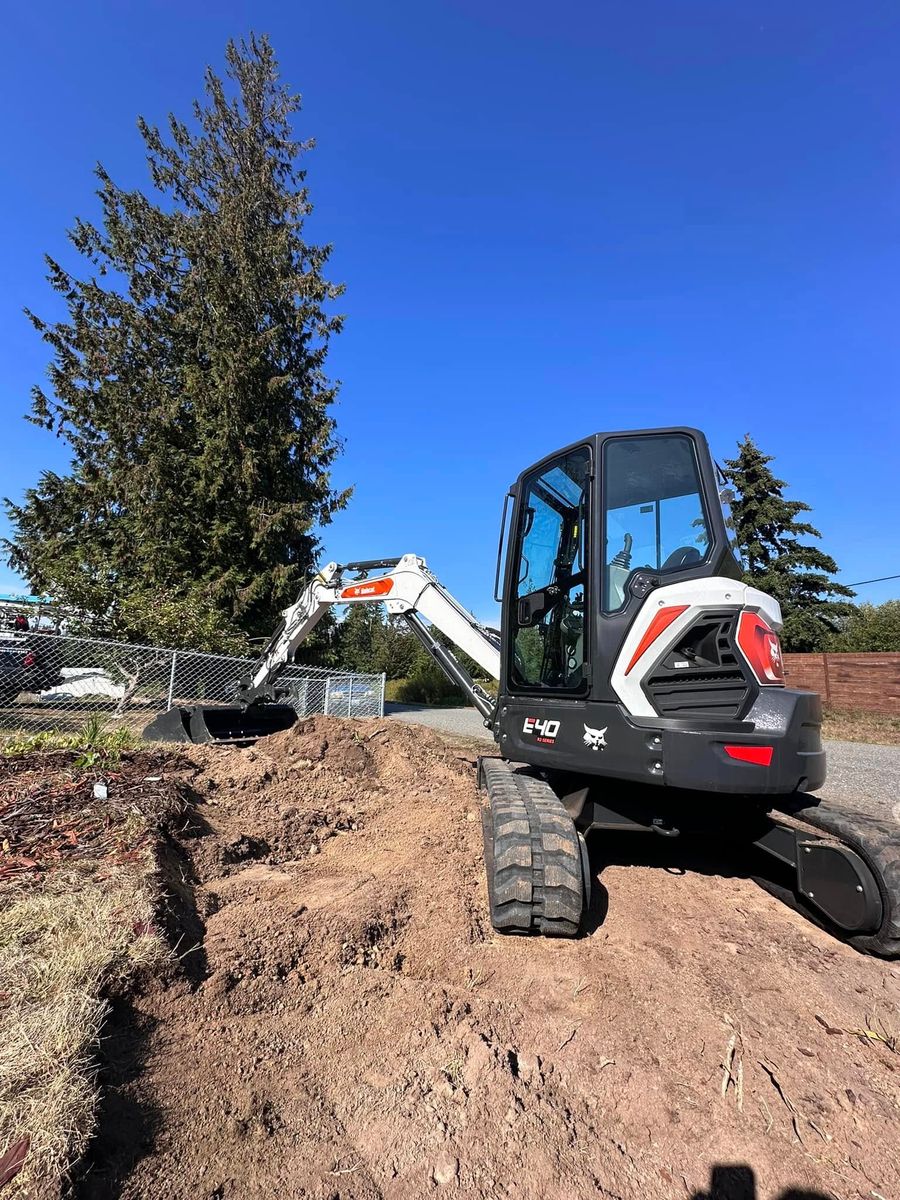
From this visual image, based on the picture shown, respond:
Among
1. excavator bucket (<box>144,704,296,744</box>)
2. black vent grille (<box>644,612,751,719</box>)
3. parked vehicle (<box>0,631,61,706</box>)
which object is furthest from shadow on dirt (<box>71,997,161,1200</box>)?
parked vehicle (<box>0,631,61,706</box>)

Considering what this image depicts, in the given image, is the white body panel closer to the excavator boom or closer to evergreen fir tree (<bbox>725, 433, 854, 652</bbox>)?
the excavator boom

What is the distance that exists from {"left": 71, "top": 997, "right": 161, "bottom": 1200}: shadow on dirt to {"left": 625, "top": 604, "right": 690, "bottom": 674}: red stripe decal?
102 inches

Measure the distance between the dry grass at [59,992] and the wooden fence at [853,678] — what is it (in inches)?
577

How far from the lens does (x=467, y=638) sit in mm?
5711

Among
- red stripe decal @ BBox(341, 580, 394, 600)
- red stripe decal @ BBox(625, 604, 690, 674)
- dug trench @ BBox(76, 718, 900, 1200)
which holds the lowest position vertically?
dug trench @ BBox(76, 718, 900, 1200)

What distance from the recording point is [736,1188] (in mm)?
1634

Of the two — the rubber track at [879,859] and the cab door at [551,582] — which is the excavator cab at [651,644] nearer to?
the cab door at [551,582]

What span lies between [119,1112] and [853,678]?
17.4m

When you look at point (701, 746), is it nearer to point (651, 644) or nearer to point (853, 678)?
point (651, 644)

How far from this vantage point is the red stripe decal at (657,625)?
310 cm

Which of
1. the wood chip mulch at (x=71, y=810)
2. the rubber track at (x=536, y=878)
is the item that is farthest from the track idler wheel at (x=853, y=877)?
the wood chip mulch at (x=71, y=810)

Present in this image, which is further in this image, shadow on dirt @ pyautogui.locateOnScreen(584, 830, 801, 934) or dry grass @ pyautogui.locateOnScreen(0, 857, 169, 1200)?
shadow on dirt @ pyautogui.locateOnScreen(584, 830, 801, 934)

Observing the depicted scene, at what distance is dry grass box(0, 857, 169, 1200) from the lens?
57.7 inches

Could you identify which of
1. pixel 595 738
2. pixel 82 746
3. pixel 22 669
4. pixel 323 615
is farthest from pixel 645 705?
pixel 22 669
